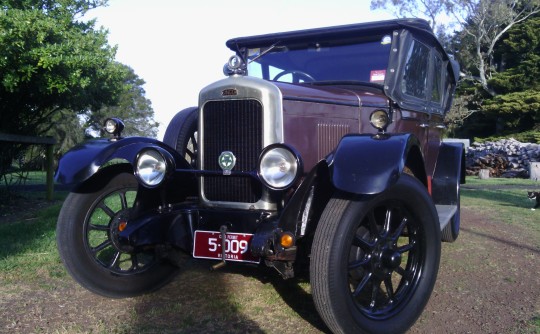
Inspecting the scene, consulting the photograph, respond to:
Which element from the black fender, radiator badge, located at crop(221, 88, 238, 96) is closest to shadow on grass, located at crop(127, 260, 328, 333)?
radiator badge, located at crop(221, 88, 238, 96)

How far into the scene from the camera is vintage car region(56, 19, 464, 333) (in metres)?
3.18

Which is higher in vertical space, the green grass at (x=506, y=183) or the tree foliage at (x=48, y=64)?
the tree foliage at (x=48, y=64)

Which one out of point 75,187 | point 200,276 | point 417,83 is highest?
point 417,83

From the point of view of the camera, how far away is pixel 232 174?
376cm

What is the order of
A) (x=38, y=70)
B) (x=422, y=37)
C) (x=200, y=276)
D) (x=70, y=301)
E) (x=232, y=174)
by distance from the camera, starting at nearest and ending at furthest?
(x=232, y=174) → (x=70, y=301) → (x=200, y=276) → (x=422, y=37) → (x=38, y=70)

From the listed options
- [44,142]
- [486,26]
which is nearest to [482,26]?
[486,26]

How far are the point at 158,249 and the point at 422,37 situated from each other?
124 inches

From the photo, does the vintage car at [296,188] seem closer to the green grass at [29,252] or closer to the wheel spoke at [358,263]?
the wheel spoke at [358,263]

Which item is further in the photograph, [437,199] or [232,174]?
[437,199]

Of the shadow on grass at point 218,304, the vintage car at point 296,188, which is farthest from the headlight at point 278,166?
the shadow on grass at point 218,304

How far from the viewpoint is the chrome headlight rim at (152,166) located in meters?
3.83

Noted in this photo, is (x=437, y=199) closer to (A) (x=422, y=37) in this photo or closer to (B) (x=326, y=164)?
(A) (x=422, y=37)

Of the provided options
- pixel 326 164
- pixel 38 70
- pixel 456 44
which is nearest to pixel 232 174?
pixel 326 164

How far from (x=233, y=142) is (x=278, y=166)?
553 millimetres
